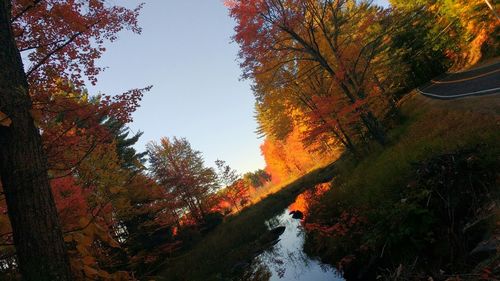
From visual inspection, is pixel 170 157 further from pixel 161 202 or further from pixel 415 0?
pixel 415 0

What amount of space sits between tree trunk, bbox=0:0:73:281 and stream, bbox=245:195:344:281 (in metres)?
8.40

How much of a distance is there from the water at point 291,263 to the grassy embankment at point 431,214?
546 mm

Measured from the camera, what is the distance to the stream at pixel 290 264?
35.9 ft

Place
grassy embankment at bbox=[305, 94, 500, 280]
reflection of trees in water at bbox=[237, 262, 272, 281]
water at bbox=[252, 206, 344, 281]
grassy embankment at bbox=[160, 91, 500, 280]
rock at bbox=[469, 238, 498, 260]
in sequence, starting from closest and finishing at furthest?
1. rock at bbox=[469, 238, 498, 260]
2. grassy embankment at bbox=[305, 94, 500, 280]
3. grassy embankment at bbox=[160, 91, 500, 280]
4. water at bbox=[252, 206, 344, 281]
5. reflection of trees in water at bbox=[237, 262, 272, 281]

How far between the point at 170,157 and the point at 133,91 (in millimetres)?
34904

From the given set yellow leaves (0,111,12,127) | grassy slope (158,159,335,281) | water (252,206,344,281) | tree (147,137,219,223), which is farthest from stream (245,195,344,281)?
tree (147,137,219,223)

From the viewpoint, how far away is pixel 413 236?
7172 mm

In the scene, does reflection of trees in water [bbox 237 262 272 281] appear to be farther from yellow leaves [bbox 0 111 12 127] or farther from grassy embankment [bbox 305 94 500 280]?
yellow leaves [bbox 0 111 12 127]

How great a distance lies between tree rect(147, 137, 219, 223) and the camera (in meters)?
35.8

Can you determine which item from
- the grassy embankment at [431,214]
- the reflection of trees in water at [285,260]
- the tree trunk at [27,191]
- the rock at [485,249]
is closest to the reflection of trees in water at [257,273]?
the reflection of trees in water at [285,260]

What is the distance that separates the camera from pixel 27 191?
2.92 meters

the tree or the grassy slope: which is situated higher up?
the tree

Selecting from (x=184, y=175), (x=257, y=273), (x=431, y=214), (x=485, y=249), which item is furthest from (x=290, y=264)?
(x=184, y=175)

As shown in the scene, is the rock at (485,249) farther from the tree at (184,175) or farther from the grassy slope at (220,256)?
the tree at (184,175)
